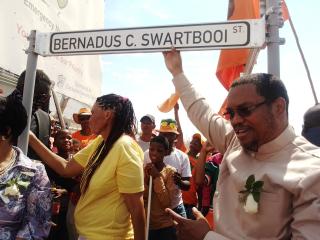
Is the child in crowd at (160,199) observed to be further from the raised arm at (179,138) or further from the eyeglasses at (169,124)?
the raised arm at (179,138)

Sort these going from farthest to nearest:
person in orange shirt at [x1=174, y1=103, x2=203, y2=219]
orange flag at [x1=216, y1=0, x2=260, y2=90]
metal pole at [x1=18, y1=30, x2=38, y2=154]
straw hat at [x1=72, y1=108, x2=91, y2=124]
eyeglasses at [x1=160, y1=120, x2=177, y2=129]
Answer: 1. eyeglasses at [x1=160, y1=120, x2=177, y2=129]
2. straw hat at [x1=72, y1=108, x2=91, y2=124]
3. person in orange shirt at [x1=174, y1=103, x2=203, y2=219]
4. orange flag at [x1=216, y1=0, x2=260, y2=90]
5. metal pole at [x1=18, y1=30, x2=38, y2=154]

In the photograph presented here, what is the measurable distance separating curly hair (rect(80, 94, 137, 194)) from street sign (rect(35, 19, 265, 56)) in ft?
1.16

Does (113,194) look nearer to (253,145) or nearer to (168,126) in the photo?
(253,145)

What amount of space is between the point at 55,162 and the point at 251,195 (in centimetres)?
152

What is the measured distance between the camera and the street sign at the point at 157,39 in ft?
6.70

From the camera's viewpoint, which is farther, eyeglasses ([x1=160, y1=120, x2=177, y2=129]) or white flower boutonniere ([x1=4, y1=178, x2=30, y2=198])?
eyeglasses ([x1=160, y1=120, x2=177, y2=129])

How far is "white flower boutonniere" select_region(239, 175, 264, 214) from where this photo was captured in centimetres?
147

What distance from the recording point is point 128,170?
7.11 feet

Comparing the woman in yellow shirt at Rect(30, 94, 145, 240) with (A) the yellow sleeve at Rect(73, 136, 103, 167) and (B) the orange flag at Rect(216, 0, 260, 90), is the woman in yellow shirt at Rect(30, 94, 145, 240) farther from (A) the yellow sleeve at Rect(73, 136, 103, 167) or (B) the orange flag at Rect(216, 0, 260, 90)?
(B) the orange flag at Rect(216, 0, 260, 90)

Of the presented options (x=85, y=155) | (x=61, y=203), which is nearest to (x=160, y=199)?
(x=61, y=203)

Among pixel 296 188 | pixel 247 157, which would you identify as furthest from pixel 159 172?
pixel 296 188

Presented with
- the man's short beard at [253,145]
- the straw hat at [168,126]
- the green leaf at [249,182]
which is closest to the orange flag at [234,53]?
the straw hat at [168,126]

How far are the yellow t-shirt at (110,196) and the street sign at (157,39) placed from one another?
61 cm

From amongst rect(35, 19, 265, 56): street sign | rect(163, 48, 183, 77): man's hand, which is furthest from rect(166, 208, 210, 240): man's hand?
rect(35, 19, 265, 56): street sign
